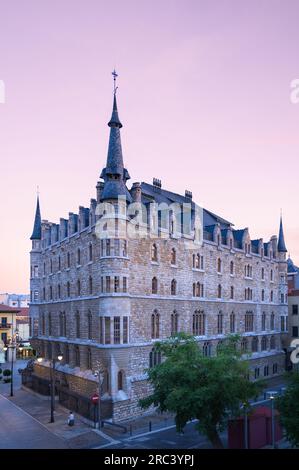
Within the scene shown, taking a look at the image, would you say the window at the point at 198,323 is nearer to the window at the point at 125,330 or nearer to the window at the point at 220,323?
the window at the point at 220,323

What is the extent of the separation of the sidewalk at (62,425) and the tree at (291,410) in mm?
12970

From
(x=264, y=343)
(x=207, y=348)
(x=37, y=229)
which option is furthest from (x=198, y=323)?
(x=37, y=229)

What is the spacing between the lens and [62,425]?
36.2 m

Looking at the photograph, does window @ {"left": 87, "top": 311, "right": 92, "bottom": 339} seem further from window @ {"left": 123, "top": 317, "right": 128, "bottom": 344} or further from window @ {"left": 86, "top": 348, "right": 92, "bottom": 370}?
window @ {"left": 123, "top": 317, "right": 128, "bottom": 344}

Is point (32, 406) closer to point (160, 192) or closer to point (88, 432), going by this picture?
point (88, 432)

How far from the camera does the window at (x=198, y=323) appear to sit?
47344mm

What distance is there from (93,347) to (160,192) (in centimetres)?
2064

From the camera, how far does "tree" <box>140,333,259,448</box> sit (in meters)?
25.1

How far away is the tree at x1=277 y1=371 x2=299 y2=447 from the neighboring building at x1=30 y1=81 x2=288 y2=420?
1342 centimetres

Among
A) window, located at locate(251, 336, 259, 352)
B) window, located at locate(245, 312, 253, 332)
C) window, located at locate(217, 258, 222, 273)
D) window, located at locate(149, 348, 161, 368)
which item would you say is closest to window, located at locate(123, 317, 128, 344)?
window, located at locate(149, 348, 161, 368)

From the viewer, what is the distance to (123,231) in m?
38.4

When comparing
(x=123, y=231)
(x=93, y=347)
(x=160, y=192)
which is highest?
(x=160, y=192)

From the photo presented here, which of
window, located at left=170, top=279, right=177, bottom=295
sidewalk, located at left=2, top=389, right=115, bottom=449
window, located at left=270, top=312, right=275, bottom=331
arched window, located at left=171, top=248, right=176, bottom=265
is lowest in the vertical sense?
sidewalk, located at left=2, top=389, right=115, bottom=449
